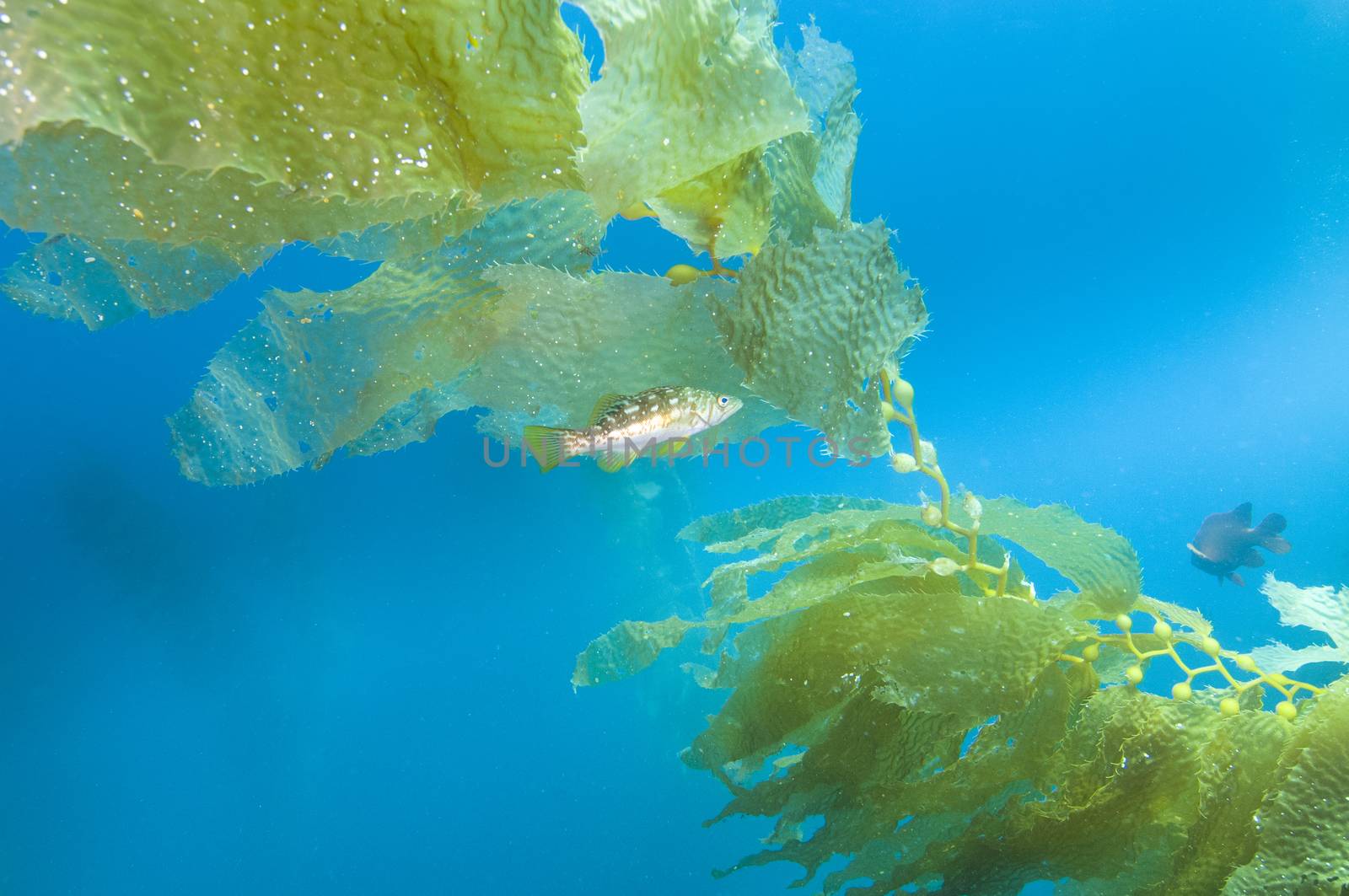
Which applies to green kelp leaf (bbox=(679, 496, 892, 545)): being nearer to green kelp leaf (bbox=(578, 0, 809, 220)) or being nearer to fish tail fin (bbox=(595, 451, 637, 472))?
fish tail fin (bbox=(595, 451, 637, 472))

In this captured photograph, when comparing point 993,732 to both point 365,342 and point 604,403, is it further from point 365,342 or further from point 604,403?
point 365,342

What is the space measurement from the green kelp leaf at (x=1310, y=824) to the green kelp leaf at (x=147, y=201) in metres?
1.09

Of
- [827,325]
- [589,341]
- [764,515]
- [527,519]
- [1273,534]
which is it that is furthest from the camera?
[1273,534]

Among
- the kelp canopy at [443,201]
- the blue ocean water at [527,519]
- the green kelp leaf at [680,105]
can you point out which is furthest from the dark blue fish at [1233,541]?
the green kelp leaf at [680,105]

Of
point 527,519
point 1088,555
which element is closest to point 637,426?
point 1088,555

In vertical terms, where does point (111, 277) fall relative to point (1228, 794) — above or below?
above

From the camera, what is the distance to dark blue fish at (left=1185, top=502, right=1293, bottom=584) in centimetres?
303

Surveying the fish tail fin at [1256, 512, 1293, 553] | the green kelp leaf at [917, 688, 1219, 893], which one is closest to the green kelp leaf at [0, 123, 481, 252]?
the green kelp leaf at [917, 688, 1219, 893]

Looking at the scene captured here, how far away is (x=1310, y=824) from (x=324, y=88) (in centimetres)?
121

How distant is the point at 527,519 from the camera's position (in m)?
2.42

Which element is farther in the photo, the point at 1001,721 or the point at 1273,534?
the point at 1273,534

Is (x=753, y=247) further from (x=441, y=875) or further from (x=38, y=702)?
(x=38, y=702)

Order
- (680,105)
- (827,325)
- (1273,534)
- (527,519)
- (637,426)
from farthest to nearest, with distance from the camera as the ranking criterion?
(1273,534)
(527,519)
(637,426)
(827,325)
(680,105)

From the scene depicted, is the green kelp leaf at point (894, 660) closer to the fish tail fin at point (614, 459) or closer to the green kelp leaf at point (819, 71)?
the fish tail fin at point (614, 459)
